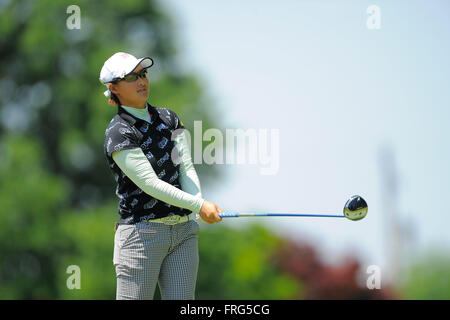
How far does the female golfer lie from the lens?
382 cm

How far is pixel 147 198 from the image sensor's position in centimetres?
391

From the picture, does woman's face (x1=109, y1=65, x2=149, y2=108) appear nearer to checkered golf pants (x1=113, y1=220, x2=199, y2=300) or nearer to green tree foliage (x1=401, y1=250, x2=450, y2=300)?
checkered golf pants (x1=113, y1=220, x2=199, y2=300)

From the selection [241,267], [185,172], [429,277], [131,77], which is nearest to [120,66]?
[131,77]

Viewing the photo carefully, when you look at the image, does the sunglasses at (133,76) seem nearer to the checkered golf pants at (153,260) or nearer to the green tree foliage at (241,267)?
the checkered golf pants at (153,260)

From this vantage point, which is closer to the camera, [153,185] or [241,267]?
[153,185]

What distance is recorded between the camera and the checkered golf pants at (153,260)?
3852 mm

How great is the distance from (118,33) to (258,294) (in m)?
9.05

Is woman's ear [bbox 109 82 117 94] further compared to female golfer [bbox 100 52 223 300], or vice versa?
woman's ear [bbox 109 82 117 94]

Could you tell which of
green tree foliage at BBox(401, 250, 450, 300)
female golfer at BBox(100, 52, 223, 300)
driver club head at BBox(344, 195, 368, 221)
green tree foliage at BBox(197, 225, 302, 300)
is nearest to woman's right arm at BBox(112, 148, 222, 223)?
female golfer at BBox(100, 52, 223, 300)

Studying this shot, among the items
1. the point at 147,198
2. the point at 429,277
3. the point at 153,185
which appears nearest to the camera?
the point at 153,185

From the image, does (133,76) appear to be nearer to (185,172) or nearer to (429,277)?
(185,172)

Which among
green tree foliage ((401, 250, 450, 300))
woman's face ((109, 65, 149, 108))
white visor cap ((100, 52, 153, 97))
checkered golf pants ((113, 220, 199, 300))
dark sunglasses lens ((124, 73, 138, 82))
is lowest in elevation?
green tree foliage ((401, 250, 450, 300))

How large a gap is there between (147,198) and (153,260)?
0.34 metres
